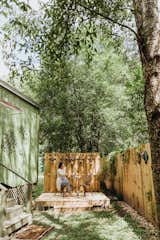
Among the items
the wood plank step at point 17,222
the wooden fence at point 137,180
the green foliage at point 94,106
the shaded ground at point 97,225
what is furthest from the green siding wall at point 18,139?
the wooden fence at point 137,180

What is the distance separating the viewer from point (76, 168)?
11500 mm

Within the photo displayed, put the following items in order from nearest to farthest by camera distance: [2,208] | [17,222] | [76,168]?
[2,208]
[17,222]
[76,168]

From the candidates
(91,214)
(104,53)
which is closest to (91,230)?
(91,214)

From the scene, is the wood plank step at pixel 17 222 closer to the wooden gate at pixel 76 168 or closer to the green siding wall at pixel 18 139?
the green siding wall at pixel 18 139

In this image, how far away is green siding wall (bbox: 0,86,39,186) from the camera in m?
8.78

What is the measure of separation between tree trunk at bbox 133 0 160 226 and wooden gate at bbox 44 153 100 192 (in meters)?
9.62

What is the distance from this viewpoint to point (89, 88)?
15094 millimetres

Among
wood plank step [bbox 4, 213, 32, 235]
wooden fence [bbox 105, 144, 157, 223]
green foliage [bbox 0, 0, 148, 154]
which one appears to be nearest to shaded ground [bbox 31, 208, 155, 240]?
wood plank step [bbox 4, 213, 32, 235]

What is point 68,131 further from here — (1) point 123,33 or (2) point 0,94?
(1) point 123,33

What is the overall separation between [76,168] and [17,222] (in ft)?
19.3

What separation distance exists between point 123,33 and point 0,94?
16.5ft

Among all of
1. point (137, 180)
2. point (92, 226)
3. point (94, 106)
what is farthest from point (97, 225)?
point (94, 106)

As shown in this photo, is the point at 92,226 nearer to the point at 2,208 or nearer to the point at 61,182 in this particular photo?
the point at 2,208

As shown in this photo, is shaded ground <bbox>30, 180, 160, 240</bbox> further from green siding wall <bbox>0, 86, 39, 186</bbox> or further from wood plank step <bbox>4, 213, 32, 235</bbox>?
green siding wall <bbox>0, 86, 39, 186</bbox>
